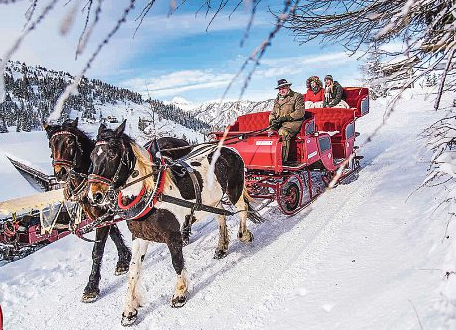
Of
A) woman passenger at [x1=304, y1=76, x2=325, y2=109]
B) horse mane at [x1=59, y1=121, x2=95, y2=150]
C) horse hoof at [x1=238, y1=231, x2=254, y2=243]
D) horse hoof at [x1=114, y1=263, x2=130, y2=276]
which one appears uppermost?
woman passenger at [x1=304, y1=76, x2=325, y2=109]

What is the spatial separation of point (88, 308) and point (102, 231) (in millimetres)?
1006

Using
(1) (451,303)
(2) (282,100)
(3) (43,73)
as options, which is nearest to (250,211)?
(2) (282,100)

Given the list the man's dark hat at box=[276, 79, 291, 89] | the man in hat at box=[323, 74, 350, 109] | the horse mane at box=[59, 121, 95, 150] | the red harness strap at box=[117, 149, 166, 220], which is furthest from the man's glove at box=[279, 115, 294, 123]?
the horse mane at box=[59, 121, 95, 150]

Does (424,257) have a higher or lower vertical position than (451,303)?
lower

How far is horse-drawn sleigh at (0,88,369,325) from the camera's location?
3.76m

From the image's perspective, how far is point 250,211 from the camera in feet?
19.6

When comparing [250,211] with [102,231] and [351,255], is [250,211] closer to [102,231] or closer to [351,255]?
[351,255]

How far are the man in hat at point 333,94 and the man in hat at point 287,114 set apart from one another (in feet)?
8.74

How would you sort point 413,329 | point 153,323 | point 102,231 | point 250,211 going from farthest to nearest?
point 250,211
point 102,231
point 153,323
point 413,329

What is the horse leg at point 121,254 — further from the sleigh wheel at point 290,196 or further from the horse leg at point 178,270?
the sleigh wheel at point 290,196

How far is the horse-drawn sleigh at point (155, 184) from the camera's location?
3.76 meters

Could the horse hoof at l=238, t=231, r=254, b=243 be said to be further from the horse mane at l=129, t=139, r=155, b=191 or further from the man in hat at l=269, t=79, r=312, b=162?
the horse mane at l=129, t=139, r=155, b=191

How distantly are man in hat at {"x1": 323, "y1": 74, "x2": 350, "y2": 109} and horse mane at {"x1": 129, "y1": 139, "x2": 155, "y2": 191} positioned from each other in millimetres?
6393

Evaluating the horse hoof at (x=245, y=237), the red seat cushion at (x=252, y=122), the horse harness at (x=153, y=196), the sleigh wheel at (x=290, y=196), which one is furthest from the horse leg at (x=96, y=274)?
the red seat cushion at (x=252, y=122)
